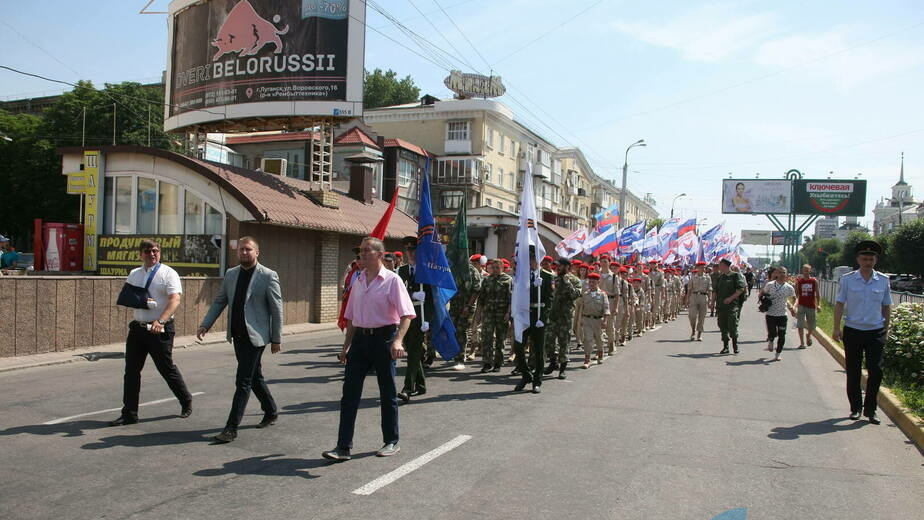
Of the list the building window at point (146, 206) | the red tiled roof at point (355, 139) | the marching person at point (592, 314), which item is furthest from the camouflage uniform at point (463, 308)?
the red tiled roof at point (355, 139)

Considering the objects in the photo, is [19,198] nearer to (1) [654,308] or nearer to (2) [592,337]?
(1) [654,308]

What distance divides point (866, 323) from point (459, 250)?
5407 millimetres

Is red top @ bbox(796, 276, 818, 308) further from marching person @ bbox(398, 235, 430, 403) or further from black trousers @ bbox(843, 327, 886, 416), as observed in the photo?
marching person @ bbox(398, 235, 430, 403)

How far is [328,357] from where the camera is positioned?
12617mm

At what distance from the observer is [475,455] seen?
6.00m

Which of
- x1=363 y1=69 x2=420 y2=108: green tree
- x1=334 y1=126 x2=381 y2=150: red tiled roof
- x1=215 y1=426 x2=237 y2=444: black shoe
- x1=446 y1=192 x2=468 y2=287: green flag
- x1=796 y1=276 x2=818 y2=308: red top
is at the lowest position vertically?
x1=215 y1=426 x2=237 y2=444: black shoe

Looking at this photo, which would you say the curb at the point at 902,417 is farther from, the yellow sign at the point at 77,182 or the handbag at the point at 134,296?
the yellow sign at the point at 77,182

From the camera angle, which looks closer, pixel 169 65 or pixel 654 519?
pixel 654 519

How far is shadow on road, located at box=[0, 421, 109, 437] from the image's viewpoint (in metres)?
6.42

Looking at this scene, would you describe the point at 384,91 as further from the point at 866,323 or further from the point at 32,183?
the point at 866,323

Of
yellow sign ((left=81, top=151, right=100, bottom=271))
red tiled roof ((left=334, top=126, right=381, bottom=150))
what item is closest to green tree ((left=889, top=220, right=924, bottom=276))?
red tiled roof ((left=334, top=126, right=381, bottom=150))

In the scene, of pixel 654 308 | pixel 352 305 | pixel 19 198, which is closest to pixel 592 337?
pixel 352 305

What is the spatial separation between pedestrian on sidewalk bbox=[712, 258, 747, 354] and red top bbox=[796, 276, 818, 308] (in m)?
2.00

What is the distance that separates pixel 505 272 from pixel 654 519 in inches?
276
